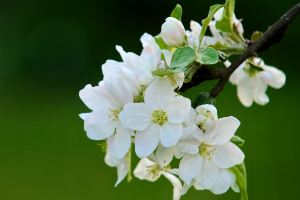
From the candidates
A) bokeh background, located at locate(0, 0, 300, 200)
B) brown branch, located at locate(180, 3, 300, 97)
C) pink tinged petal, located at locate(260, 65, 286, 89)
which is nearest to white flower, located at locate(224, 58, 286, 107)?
pink tinged petal, located at locate(260, 65, 286, 89)

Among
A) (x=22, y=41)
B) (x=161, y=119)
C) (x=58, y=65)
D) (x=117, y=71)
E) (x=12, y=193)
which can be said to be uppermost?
(x=22, y=41)

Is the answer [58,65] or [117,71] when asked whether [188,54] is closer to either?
[117,71]

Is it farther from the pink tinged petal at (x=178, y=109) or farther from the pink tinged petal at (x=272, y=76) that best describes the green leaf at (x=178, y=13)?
the pink tinged petal at (x=272, y=76)

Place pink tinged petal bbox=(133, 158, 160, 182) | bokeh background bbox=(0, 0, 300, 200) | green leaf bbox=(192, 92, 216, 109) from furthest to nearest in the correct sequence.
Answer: bokeh background bbox=(0, 0, 300, 200) → pink tinged petal bbox=(133, 158, 160, 182) → green leaf bbox=(192, 92, 216, 109)

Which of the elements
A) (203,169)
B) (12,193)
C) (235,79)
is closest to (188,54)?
(203,169)

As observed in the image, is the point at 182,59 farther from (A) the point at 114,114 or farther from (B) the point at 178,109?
(A) the point at 114,114

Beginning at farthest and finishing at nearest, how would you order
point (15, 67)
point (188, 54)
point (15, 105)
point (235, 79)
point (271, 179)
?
point (15, 67) → point (15, 105) → point (271, 179) → point (235, 79) → point (188, 54)

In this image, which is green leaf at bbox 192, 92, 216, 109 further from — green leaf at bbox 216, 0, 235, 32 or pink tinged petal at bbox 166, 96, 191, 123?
green leaf at bbox 216, 0, 235, 32

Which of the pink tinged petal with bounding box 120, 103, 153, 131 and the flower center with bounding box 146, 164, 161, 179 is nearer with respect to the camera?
the pink tinged petal with bounding box 120, 103, 153, 131
